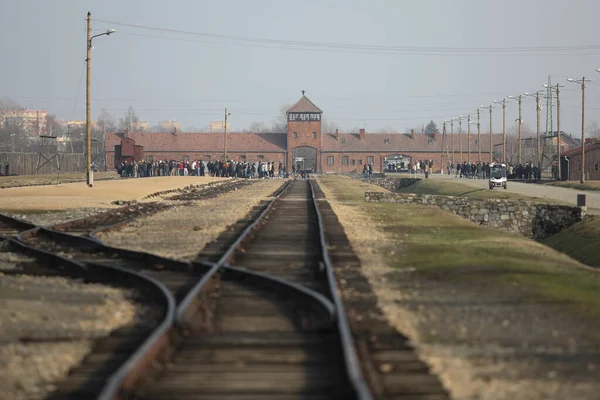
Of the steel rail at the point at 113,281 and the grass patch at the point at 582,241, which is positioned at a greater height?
the steel rail at the point at 113,281

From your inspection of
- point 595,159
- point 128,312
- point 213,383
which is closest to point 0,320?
point 128,312

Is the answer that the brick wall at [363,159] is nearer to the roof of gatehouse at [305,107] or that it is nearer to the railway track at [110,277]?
the roof of gatehouse at [305,107]

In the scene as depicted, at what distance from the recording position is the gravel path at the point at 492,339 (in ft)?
22.0

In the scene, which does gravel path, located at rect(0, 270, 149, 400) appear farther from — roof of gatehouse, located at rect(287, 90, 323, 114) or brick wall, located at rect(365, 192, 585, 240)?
roof of gatehouse, located at rect(287, 90, 323, 114)

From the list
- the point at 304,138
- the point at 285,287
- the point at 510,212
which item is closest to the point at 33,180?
the point at 510,212

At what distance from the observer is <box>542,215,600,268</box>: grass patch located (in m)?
26.9

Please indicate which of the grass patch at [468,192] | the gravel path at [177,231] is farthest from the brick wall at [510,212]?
the gravel path at [177,231]

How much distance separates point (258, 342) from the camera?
7977 millimetres

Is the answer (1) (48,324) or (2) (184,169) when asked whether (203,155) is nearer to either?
(2) (184,169)

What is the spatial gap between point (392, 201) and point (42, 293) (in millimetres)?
33250

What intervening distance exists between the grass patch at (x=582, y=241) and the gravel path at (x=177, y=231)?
9.93 meters

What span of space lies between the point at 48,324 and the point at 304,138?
130m

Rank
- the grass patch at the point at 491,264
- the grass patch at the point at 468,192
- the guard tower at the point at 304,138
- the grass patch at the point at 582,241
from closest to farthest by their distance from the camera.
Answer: the grass patch at the point at 491,264, the grass patch at the point at 582,241, the grass patch at the point at 468,192, the guard tower at the point at 304,138

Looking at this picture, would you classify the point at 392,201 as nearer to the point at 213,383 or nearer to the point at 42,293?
the point at 42,293
